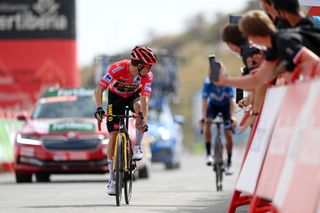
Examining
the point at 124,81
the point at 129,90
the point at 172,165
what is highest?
the point at 124,81

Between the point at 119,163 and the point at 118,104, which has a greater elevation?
the point at 118,104

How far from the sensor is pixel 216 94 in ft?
64.1

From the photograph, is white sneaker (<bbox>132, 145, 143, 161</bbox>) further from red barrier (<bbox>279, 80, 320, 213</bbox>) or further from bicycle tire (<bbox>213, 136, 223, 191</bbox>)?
red barrier (<bbox>279, 80, 320, 213</bbox>)

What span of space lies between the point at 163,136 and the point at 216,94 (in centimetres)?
983

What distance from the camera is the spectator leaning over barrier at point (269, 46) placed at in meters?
9.51

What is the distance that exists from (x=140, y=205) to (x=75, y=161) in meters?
6.91

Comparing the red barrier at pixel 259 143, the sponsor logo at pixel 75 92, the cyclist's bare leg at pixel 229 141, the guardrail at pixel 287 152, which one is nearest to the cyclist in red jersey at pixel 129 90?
the red barrier at pixel 259 143

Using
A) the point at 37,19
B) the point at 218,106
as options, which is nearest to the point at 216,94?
the point at 218,106

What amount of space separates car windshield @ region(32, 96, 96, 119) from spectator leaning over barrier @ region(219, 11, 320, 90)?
12039mm

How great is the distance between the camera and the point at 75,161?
20.7 m

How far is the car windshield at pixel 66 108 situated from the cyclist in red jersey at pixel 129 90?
7032mm

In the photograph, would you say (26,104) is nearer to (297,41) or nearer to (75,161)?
(75,161)

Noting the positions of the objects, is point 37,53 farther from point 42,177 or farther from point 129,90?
point 129,90

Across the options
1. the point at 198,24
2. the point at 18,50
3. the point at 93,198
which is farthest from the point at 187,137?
the point at 93,198
